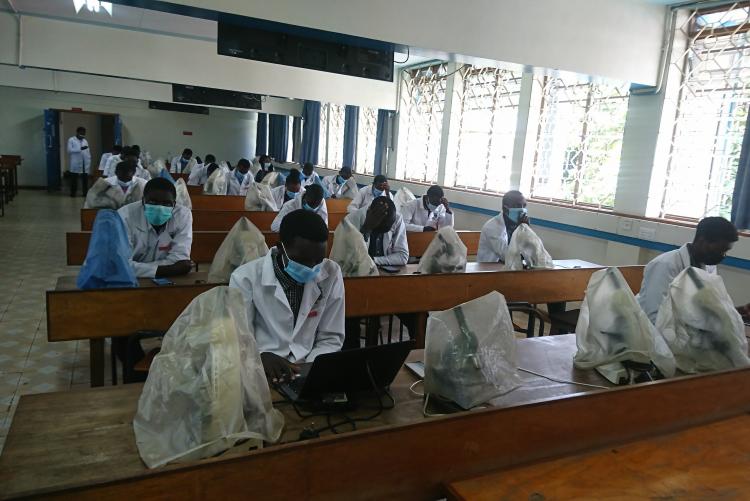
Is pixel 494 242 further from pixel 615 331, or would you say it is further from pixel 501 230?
pixel 615 331

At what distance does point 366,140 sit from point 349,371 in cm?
1034

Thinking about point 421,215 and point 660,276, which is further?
point 421,215

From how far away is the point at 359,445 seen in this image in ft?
3.53

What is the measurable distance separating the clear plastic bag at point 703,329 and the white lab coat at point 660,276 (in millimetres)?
665

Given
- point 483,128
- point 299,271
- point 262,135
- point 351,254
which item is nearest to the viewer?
point 299,271

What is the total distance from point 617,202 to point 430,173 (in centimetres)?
397

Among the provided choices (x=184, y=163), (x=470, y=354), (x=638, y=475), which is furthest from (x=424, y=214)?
(x=184, y=163)

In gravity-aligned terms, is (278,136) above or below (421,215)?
above

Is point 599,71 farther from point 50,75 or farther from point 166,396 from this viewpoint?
point 50,75

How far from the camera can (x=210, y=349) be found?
47.1 inches

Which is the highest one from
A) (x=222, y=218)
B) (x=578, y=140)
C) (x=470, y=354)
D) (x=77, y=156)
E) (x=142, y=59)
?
(x=142, y=59)

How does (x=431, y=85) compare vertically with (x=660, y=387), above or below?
above

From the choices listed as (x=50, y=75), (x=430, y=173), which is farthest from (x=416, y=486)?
(x=50, y=75)

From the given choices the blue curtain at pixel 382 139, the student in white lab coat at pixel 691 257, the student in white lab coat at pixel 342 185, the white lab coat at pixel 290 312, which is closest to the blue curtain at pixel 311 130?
the blue curtain at pixel 382 139
